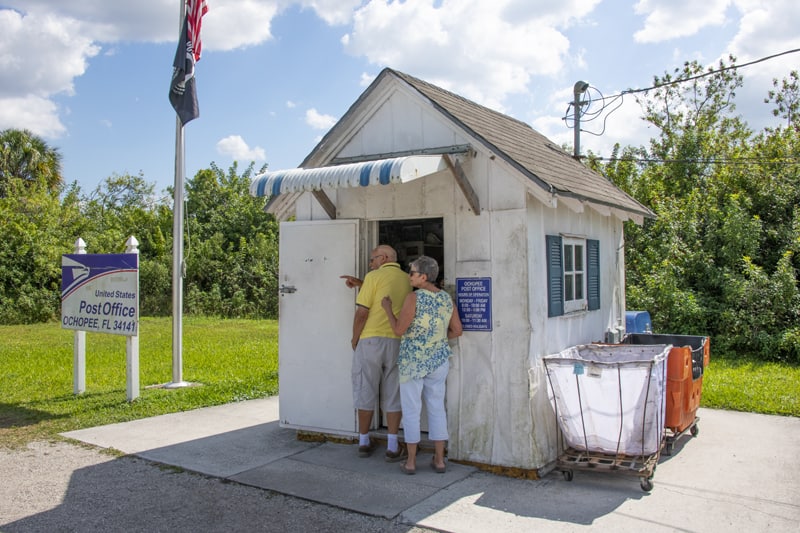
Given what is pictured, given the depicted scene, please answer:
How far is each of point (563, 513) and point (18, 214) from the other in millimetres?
23060

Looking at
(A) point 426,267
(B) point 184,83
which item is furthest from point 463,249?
(B) point 184,83

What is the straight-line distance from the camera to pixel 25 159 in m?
30.5

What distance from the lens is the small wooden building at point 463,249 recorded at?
5621mm

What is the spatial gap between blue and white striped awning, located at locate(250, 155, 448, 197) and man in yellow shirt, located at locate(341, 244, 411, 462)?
0.88 meters

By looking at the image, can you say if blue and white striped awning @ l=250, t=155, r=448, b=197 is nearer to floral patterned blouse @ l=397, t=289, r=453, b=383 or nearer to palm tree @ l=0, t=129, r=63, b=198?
floral patterned blouse @ l=397, t=289, r=453, b=383

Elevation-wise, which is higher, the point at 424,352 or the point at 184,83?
the point at 184,83

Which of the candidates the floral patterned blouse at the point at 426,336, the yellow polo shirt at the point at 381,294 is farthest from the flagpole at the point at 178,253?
the floral patterned blouse at the point at 426,336

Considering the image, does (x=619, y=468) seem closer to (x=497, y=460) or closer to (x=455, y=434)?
(x=497, y=460)

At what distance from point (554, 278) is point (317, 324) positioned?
7.86 ft

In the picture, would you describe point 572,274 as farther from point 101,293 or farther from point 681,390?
point 101,293

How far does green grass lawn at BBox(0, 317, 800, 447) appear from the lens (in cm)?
806

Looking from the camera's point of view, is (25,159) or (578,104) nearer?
(578,104)

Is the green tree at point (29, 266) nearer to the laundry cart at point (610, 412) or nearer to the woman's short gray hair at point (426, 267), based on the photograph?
the woman's short gray hair at point (426, 267)

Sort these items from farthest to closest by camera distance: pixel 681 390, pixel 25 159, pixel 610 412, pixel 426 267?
pixel 25 159
pixel 681 390
pixel 426 267
pixel 610 412
